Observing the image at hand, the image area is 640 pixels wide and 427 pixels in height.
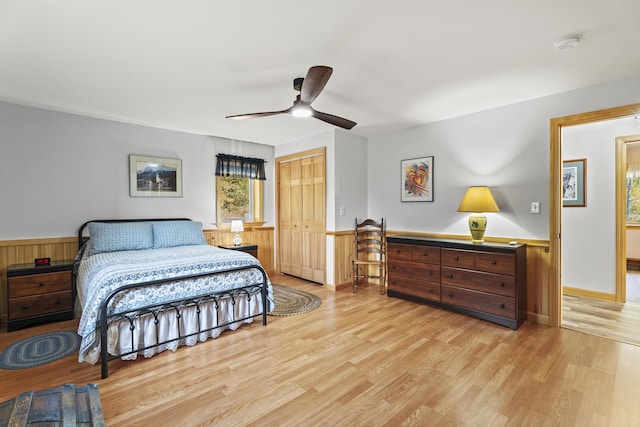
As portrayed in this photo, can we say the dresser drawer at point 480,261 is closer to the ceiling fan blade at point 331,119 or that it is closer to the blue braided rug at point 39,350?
the ceiling fan blade at point 331,119

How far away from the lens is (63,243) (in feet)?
12.6

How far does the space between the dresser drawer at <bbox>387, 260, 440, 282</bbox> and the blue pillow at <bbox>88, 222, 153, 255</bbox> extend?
10.7 feet

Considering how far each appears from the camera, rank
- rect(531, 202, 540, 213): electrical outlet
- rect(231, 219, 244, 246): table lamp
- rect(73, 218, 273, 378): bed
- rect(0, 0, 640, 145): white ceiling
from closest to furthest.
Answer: rect(0, 0, 640, 145): white ceiling
rect(73, 218, 273, 378): bed
rect(531, 202, 540, 213): electrical outlet
rect(231, 219, 244, 246): table lamp

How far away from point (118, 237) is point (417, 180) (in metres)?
4.07

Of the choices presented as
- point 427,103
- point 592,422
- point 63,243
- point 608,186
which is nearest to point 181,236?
point 63,243

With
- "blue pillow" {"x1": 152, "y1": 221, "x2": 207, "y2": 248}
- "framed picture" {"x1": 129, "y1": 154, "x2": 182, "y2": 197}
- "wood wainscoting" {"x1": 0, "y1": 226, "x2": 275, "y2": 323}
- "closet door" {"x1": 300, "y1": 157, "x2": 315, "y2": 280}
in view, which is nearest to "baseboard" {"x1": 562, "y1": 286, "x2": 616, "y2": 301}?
"closet door" {"x1": 300, "y1": 157, "x2": 315, "y2": 280}

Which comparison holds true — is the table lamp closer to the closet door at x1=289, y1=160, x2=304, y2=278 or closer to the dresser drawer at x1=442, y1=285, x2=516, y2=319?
the closet door at x1=289, y1=160, x2=304, y2=278

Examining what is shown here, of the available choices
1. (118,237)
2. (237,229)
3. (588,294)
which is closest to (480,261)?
(588,294)

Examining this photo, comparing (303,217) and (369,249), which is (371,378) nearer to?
(369,249)

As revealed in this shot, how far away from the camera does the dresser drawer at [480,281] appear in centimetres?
325

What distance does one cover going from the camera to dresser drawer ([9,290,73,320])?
3.18m

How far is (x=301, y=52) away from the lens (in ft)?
7.79

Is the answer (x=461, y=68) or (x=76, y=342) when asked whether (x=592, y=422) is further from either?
(x=76, y=342)

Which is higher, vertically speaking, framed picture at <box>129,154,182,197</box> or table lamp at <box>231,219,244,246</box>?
framed picture at <box>129,154,182,197</box>
